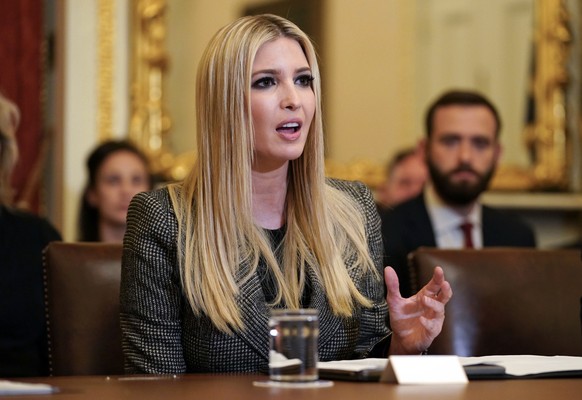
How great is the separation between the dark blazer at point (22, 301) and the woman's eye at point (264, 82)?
132 cm

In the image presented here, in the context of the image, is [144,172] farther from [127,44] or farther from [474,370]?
[474,370]

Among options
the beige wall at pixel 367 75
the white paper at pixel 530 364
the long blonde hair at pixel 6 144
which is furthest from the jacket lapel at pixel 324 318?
the beige wall at pixel 367 75

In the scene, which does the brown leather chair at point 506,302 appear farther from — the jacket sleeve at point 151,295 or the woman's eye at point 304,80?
the jacket sleeve at point 151,295

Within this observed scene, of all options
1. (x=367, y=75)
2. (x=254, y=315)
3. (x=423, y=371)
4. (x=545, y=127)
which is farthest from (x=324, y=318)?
(x=545, y=127)

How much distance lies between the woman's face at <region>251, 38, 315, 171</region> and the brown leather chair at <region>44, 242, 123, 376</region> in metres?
0.45

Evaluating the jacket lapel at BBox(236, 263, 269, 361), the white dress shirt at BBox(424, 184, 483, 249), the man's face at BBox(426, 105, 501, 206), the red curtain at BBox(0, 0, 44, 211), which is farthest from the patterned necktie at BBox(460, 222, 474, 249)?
the jacket lapel at BBox(236, 263, 269, 361)

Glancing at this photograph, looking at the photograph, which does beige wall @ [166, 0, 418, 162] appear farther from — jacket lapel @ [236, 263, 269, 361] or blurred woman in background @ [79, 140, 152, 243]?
jacket lapel @ [236, 263, 269, 361]

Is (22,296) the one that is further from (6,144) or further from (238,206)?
(238,206)

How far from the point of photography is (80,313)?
2406 mm

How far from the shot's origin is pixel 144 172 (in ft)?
15.4

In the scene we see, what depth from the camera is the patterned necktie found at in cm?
445

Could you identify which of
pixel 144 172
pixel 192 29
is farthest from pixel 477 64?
pixel 144 172

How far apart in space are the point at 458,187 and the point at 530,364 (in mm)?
2742

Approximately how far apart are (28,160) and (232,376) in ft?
11.0
